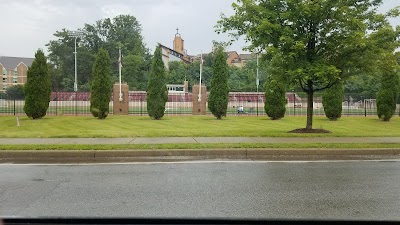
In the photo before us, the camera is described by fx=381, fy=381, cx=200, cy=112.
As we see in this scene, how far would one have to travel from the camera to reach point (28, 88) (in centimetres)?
2352

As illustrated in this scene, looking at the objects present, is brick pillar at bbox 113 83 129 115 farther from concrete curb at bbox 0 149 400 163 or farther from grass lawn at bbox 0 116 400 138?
concrete curb at bbox 0 149 400 163

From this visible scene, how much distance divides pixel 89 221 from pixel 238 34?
1382cm

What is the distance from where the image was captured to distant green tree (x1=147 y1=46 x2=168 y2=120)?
24984mm

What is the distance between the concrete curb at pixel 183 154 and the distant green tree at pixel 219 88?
47.5 feet

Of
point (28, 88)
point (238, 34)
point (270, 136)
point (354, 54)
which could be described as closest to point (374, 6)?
point (354, 54)

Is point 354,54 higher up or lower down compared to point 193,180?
higher up

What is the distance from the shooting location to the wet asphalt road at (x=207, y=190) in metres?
5.19

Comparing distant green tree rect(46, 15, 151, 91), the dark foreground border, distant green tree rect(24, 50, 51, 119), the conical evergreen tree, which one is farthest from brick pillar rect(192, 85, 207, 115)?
distant green tree rect(46, 15, 151, 91)

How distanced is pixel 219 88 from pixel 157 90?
4.13 metres

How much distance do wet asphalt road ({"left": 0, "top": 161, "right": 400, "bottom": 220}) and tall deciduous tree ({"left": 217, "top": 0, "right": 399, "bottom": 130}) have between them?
5.51 meters

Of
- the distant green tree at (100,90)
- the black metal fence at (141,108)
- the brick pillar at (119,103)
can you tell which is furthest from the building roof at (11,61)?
the distant green tree at (100,90)

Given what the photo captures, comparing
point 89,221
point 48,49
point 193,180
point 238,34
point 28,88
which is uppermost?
point 48,49

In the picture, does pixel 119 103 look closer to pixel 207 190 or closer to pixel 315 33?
pixel 315 33

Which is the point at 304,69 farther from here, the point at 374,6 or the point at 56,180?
the point at 56,180
